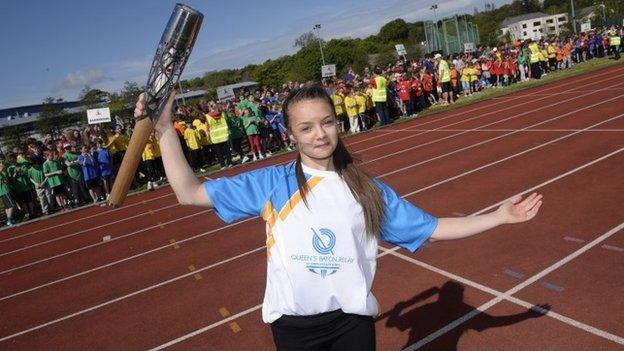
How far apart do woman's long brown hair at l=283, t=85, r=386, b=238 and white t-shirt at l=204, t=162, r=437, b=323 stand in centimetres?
3

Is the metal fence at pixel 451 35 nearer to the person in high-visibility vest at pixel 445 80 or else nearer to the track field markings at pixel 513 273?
the person in high-visibility vest at pixel 445 80

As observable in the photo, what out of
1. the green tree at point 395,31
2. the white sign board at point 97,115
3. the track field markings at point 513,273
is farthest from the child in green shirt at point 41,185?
the green tree at point 395,31

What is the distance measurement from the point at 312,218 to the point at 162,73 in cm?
85

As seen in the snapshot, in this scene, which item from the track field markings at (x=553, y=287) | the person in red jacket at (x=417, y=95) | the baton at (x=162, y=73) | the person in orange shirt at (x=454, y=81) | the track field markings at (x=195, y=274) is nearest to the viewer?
the baton at (x=162, y=73)

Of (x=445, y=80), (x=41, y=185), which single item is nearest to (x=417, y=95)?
(x=445, y=80)

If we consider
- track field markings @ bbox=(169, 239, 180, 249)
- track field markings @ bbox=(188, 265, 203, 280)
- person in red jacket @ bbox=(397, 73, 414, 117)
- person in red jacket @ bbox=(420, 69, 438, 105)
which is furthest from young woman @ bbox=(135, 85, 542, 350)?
person in red jacket @ bbox=(420, 69, 438, 105)

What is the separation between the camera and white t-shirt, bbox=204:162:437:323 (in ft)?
6.39

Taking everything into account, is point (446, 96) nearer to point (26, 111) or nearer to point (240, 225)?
point (240, 225)

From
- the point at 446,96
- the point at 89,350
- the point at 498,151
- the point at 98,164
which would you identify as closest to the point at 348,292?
the point at 89,350

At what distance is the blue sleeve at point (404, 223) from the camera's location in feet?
7.14

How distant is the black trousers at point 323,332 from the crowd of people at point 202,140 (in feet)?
26.0

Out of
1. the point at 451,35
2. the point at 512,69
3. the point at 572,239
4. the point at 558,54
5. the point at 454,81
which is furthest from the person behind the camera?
the point at 451,35

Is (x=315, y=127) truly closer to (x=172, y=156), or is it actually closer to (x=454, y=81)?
(x=172, y=156)

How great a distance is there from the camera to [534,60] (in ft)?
78.8
